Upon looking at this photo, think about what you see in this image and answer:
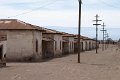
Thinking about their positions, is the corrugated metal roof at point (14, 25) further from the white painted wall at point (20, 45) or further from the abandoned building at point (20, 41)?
the white painted wall at point (20, 45)

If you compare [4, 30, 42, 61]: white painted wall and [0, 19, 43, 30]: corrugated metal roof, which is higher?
[0, 19, 43, 30]: corrugated metal roof

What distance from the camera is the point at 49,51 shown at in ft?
148

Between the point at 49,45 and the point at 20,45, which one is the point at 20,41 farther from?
the point at 49,45

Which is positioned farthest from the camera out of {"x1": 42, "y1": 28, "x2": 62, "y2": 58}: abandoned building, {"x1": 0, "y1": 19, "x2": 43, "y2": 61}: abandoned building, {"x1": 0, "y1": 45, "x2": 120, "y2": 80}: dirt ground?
{"x1": 42, "y1": 28, "x2": 62, "y2": 58}: abandoned building

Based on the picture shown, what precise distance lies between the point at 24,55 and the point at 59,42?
54.5 feet

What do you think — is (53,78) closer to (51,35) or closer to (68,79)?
(68,79)

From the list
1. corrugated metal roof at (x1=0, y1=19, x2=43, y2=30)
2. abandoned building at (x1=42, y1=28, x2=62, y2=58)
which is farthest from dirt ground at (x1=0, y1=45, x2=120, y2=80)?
abandoned building at (x1=42, y1=28, x2=62, y2=58)

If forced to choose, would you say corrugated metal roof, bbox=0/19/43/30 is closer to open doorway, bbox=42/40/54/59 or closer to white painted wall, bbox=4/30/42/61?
white painted wall, bbox=4/30/42/61

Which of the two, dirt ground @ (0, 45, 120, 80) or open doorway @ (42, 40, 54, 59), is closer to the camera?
dirt ground @ (0, 45, 120, 80)

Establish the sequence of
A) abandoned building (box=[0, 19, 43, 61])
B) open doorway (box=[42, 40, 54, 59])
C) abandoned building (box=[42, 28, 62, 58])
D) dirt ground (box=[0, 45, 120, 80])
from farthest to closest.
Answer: open doorway (box=[42, 40, 54, 59])
abandoned building (box=[42, 28, 62, 58])
abandoned building (box=[0, 19, 43, 61])
dirt ground (box=[0, 45, 120, 80])

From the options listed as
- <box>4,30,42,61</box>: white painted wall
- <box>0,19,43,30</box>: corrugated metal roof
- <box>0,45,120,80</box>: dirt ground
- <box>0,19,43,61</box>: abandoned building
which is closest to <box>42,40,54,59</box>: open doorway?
<box>0,19,43,30</box>: corrugated metal roof

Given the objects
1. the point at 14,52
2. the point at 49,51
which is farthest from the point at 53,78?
the point at 49,51

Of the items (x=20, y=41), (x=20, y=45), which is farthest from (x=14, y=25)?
(x=20, y=45)

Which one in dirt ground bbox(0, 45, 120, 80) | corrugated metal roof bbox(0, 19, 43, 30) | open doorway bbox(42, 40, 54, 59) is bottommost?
dirt ground bbox(0, 45, 120, 80)
